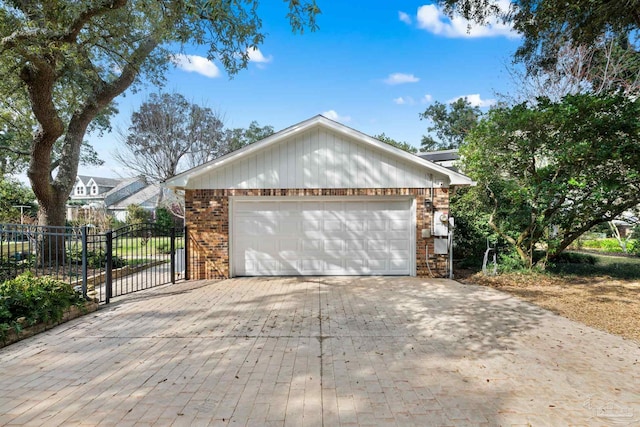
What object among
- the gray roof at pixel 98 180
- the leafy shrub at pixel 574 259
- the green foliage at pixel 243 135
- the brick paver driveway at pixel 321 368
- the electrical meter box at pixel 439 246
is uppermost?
the green foliage at pixel 243 135

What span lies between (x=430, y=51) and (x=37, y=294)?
1588 centimetres

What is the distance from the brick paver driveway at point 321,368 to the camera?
2.85 metres

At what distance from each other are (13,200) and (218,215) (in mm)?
17180

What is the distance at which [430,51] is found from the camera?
14891 millimetres

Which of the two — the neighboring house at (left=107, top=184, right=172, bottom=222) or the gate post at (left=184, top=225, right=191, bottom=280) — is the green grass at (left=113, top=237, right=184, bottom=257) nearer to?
the gate post at (left=184, top=225, right=191, bottom=280)

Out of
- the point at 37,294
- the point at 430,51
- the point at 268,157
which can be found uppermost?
the point at 430,51

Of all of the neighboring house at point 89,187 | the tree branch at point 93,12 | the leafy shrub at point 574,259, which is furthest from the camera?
the neighboring house at point 89,187

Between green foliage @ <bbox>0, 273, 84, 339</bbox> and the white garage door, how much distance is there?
4.02 metres

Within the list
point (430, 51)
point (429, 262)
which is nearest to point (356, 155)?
point (429, 262)

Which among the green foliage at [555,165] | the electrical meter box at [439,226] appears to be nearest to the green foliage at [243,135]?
the electrical meter box at [439,226]

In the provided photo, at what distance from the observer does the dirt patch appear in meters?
5.50

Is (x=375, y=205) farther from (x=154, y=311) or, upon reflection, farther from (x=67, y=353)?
(x=67, y=353)

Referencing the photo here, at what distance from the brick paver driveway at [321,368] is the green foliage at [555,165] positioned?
153 inches

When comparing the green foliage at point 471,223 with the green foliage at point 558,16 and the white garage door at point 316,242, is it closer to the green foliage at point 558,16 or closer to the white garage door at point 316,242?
the white garage door at point 316,242
